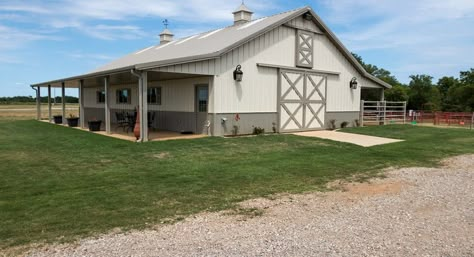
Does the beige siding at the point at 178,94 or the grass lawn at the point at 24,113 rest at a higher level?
the beige siding at the point at 178,94

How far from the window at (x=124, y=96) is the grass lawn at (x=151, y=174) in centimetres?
672

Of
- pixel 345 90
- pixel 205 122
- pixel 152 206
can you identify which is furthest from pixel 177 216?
pixel 345 90

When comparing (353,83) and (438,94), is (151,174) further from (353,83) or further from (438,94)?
(438,94)

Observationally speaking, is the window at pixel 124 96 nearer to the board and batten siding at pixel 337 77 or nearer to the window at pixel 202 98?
the window at pixel 202 98

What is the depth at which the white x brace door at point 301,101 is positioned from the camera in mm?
14984

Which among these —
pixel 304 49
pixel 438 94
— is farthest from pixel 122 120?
pixel 438 94

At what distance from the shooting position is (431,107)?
116 feet

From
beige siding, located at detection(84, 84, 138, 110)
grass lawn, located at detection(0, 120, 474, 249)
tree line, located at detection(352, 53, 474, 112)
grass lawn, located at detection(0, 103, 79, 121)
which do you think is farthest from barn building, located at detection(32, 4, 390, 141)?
tree line, located at detection(352, 53, 474, 112)

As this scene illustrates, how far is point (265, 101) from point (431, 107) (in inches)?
1080

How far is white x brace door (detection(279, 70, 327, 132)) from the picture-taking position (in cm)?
1498

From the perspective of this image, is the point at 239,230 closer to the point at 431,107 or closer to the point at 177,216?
the point at 177,216

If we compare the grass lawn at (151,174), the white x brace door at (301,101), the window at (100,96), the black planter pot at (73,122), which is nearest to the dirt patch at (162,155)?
the grass lawn at (151,174)

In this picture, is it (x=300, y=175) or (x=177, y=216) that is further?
(x=300, y=175)

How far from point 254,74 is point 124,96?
8849 mm
